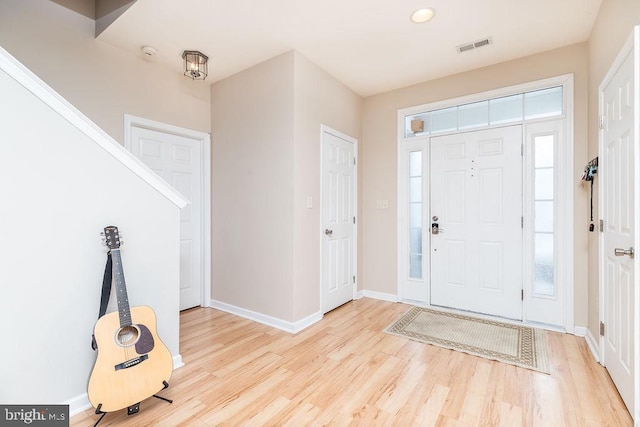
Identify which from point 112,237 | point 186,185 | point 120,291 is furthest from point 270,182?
point 120,291

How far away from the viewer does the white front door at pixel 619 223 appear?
164 centimetres

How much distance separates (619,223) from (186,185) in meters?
3.77

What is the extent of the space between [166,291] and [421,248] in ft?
9.06

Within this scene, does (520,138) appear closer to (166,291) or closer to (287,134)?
(287,134)

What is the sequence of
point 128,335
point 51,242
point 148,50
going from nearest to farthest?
1. point 51,242
2. point 128,335
3. point 148,50

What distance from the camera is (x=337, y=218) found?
354 cm

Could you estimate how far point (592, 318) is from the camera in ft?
8.32

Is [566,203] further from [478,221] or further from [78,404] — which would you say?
[78,404]

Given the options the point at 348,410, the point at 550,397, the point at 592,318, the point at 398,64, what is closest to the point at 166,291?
the point at 348,410

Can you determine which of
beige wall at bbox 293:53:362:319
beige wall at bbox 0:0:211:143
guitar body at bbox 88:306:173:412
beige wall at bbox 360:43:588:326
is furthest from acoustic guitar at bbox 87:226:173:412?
beige wall at bbox 360:43:588:326

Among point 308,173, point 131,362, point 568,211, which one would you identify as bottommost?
point 131,362

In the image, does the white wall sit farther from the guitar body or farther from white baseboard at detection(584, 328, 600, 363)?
white baseboard at detection(584, 328, 600, 363)

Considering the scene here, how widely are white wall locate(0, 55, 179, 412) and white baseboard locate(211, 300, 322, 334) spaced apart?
53.8 inches

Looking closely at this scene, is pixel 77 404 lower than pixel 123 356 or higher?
lower
